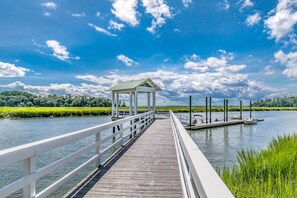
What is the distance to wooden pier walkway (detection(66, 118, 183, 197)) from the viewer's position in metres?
3.86

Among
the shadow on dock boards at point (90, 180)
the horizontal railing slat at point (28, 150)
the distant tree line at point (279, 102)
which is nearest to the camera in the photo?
the horizontal railing slat at point (28, 150)

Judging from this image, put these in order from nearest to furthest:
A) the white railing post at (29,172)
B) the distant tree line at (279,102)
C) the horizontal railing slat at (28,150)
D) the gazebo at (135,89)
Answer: the horizontal railing slat at (28,150) → the white railing post at (29,172) → the gazebo at (135,89) → the distant tree line at (279,102)

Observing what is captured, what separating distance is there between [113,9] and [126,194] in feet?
53.4

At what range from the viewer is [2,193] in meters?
2.29

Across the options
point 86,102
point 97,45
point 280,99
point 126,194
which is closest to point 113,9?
point 97,45

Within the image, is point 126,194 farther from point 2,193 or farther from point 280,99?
point 280,99

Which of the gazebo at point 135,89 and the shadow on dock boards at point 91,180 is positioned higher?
the gazebo at point 135,89

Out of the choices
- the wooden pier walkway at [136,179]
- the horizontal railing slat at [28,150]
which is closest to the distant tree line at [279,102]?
the wooden pier walkway at [136,179]

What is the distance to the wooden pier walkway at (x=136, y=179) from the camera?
3861 millimetres

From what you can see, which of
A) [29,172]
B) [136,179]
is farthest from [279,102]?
[29,172]

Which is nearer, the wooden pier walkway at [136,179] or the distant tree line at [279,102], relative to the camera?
the wooden pier walkway at [136,179]

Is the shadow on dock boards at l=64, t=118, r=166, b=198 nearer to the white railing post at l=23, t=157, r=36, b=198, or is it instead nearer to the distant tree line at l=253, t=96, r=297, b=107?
the white railing post at l=23, t=157, r=36, b=198

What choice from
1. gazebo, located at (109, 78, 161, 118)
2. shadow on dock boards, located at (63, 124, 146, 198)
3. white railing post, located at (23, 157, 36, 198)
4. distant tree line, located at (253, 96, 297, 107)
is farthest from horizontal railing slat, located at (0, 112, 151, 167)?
distant tree line, located at (253, 96, 297, 107)

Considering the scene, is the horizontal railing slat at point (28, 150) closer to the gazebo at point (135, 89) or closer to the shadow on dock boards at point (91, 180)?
the shadow on dock boards at point (91, 180)
